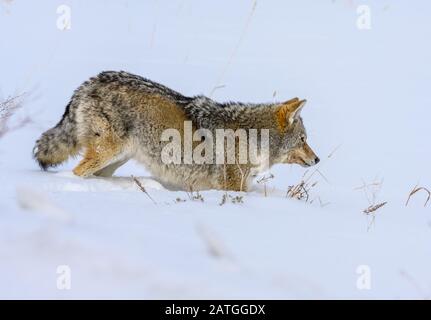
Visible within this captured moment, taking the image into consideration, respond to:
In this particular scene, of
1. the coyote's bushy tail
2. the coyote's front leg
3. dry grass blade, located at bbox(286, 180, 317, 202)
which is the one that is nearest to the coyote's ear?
the coyote's front leg

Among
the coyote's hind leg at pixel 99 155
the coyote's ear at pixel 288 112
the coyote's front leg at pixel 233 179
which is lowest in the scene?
the coyote's front leg at pixel 233 179

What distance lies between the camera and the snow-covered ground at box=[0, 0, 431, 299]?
→ 11.5 feet

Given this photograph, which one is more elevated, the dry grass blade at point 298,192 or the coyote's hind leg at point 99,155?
the coyote's hind leg at point 99,155

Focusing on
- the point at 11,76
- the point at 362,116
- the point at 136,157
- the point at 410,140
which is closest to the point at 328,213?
the point at 136,157

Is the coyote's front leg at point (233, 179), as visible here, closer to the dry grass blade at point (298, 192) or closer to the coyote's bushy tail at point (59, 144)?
the dry grass blade at point (298, 192)

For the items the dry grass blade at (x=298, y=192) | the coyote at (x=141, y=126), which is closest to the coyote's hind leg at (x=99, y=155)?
the coyote at (x=141, y=126)

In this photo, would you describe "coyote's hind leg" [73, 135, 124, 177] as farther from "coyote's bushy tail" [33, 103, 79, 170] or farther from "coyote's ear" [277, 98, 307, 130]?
"coyote's ear" [277, 98, 307, 130]

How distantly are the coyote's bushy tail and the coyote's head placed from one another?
1.75m

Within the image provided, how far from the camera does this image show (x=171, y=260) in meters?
3.54

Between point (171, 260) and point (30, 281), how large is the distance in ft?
1.90

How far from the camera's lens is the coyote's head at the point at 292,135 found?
7.26 metres

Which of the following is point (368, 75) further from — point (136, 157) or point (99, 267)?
point (99, 267)

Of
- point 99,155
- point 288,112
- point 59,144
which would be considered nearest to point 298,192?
point 288,112

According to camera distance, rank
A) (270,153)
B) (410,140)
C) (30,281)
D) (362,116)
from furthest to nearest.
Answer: (362,116), (410,140), (270,153), (30,281)
